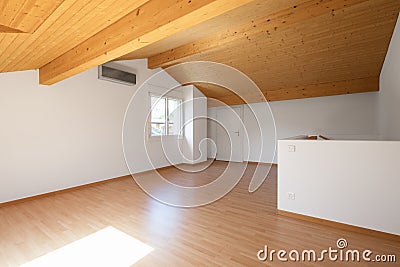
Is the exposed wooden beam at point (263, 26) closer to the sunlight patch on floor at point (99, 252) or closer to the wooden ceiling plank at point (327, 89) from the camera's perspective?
the wooden ceiling plank at point (327, 89)

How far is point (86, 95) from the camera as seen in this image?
3.90m

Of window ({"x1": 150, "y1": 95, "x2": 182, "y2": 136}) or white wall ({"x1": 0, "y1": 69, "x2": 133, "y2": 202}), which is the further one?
window ({"x1": 150, "y1": 95, "x2": 182, "y2": 136})

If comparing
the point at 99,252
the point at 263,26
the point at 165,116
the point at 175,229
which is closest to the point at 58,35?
the point at 99,252

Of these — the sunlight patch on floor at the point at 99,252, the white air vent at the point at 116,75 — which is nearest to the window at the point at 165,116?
the white air vent at the point at 116,75

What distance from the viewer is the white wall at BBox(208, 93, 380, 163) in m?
4.93

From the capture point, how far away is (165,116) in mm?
5770

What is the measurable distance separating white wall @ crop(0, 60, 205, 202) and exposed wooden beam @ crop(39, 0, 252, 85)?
1.09 meters

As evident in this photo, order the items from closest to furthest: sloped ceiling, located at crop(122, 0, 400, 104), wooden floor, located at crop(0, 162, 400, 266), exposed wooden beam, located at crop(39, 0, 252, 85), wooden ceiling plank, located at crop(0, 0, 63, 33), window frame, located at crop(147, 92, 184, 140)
A: wooden ceiling plank, located at crop(0, 0, 63, 33) < exposed wooden beam, located at crop(39, 0, 252, 85) < wooden floor, located at crop(0, 162, 400, 266) < sloped ceiling, located at crop(122, 0, 400, 104) < window frame, located at crop(147, 92, 184, 140)

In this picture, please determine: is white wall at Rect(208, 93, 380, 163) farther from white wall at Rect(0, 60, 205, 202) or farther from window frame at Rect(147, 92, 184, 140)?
white wall at Rect(0, 60, 205, 202)

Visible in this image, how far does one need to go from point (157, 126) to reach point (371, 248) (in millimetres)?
4823

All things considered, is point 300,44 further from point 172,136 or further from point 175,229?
point 172,136

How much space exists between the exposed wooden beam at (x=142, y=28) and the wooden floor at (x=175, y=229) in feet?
6.34

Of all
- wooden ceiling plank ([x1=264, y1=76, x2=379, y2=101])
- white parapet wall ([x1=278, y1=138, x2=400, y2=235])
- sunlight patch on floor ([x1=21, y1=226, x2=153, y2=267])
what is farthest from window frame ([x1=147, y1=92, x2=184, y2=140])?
white parapet wall ([x1=278, y1=138, x2=400, y2=235])

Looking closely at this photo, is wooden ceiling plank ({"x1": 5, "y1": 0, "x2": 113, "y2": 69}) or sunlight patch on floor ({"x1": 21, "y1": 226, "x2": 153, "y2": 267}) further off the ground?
wooden ceiling plank ({"x1": 5, "y1": 0, "x2": 113, "y2": 69})
